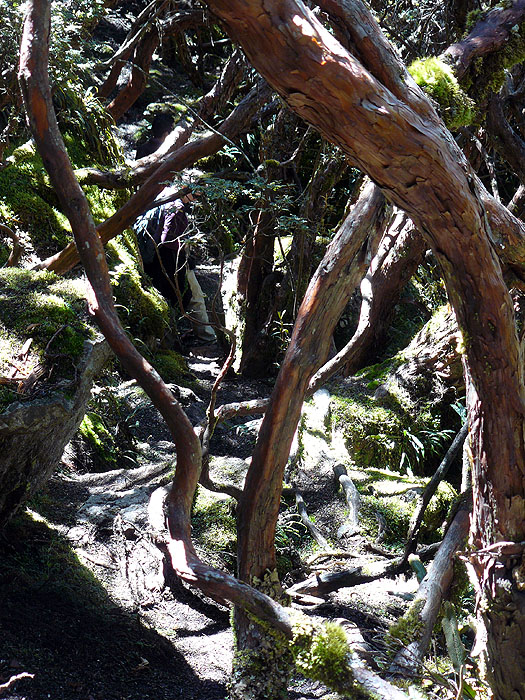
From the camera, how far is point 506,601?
6.84 ft

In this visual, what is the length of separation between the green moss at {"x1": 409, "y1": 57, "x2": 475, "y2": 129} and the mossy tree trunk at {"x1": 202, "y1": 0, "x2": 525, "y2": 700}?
0.47 metres

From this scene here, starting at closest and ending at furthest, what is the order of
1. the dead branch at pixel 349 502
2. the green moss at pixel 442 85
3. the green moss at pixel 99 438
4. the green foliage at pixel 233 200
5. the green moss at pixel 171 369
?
1. the green moss at pixel 442 85
2. the green foliage at pixel 233 200
3. the dead branch at pixel 349 502
4. the green moss at pixel 99 438
5. the green moss at pixel 171 369

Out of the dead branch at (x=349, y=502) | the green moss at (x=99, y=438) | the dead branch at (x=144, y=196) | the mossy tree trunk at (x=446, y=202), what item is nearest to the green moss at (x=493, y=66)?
the mossy tree trunk at (x=446, y=202)

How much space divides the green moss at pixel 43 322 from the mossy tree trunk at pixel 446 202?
5.70ft

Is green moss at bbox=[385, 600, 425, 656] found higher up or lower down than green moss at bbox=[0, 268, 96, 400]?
lower down

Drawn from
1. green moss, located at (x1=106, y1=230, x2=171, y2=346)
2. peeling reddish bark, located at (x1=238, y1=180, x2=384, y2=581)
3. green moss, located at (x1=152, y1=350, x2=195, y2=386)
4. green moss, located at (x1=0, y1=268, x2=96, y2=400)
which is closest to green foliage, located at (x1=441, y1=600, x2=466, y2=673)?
peeling reddish bark, located at (x1=238, y1=180, x2=384, y2=581)

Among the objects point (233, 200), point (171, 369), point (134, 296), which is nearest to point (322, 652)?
point (233, 200)

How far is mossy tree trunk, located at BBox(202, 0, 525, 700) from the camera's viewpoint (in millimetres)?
1583

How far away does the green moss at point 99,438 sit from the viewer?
464 cm

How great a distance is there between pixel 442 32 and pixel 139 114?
5.60 meters

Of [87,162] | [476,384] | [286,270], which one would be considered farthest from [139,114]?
[476,384]

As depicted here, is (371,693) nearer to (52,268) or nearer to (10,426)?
(10,426)

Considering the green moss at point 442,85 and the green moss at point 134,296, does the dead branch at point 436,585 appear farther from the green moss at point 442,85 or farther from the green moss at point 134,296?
the green moss at point 134,296

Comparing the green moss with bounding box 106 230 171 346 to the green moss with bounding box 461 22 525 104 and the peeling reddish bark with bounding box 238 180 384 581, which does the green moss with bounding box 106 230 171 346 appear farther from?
the green moss with bounding box 461 22 525 104
